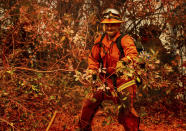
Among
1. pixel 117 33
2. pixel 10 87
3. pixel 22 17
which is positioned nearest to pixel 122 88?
pixel 117 33

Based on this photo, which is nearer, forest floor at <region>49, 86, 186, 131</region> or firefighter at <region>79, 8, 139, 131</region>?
firefighter at <region>79, 8, 139, 131</region>

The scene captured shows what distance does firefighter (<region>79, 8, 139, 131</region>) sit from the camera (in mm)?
2666

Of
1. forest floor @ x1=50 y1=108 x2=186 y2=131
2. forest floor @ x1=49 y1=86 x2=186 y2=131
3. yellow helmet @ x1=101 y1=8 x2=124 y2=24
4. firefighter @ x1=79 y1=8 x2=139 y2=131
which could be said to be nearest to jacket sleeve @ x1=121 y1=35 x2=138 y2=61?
firefighter @ x1=79 y1=8 x2=139 y2=131

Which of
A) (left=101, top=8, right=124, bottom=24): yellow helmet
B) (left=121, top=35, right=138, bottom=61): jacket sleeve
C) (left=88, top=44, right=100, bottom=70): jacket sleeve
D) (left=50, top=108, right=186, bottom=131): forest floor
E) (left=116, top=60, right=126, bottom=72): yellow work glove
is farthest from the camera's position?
(left=50, top=108, right=186, bottom=131): forest floor

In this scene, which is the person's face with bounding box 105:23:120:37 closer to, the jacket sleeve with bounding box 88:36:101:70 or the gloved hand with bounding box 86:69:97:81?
the jacket sleeve with bounding box 88:36:101:70

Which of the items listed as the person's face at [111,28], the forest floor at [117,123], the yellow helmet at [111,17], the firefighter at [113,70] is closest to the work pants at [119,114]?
the firefighter at [113,70]

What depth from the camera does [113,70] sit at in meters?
2.78

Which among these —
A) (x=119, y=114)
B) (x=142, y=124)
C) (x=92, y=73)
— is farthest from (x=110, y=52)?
(x=142, y=124)

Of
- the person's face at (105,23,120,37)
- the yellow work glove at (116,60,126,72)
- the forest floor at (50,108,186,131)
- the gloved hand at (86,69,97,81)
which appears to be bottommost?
the forest floor at (50,108,186,131)

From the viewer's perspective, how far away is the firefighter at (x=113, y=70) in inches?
105

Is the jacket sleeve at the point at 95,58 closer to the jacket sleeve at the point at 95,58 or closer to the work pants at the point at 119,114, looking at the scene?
the jacket sleeve at the point at 95,58

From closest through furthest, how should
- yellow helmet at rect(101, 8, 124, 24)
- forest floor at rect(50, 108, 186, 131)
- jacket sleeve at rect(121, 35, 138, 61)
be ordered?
1. jacket sleeve at rect(121, 35, 138, 61)
2. yellow helmet at rect(101, 8, 124, 24)
3. forest floor at rect(50, 108, 186, 131)

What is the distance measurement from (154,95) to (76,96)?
2.78m

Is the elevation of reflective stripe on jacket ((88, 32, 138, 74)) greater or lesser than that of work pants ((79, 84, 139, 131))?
greater
